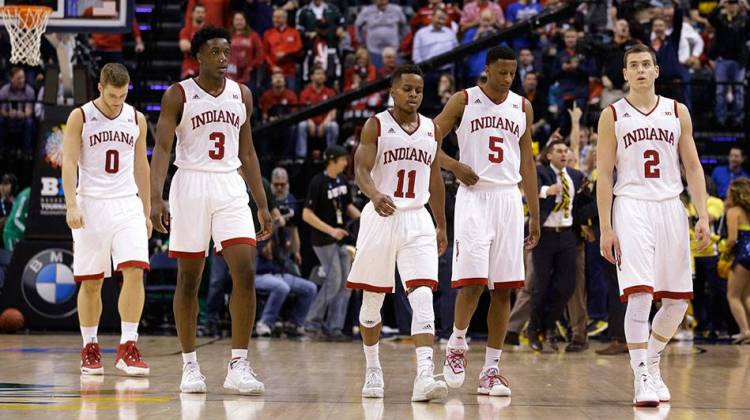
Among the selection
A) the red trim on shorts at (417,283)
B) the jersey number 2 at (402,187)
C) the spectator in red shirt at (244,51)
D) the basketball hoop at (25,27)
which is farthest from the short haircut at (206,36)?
the spectator in red shirt at (244,51)

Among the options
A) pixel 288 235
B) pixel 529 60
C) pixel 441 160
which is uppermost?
pixel 529 60

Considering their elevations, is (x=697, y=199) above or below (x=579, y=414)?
above

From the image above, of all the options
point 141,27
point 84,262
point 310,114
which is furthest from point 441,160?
point 141,27

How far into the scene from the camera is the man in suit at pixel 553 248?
39.3 ft

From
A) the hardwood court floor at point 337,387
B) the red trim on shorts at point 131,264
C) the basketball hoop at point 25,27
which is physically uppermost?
the basketball hoop at point 25,27

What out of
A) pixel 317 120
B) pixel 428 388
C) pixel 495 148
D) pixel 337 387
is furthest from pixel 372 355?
pixel 317 120

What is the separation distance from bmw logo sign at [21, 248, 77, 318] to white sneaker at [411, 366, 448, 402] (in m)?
7.03

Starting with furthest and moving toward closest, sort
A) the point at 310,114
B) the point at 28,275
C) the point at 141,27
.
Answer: the point at 141,27 → the point at 310,114 → the point at 28,275

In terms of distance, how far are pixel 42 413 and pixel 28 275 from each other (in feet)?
23.8

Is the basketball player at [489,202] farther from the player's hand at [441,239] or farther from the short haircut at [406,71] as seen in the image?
the short haircut at [406,71]

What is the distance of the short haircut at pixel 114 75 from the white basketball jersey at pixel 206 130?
134 cm

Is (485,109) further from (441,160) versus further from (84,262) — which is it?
(84,262)

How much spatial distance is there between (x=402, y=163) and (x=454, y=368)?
4.38ft

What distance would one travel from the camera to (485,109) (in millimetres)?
8016
